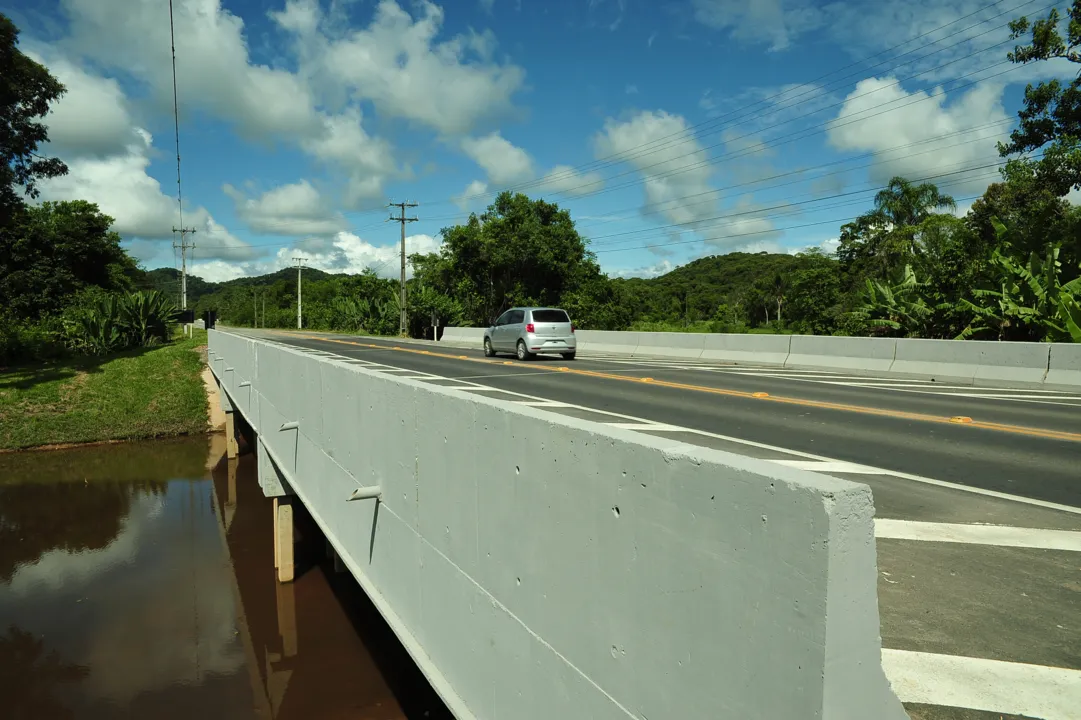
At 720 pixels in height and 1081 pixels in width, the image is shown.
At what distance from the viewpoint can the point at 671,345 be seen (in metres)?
24.5

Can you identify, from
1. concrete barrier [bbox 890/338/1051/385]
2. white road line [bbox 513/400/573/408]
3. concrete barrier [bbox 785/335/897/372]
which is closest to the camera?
white road line [bbox 513/400/573/408]

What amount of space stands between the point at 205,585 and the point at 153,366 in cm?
1939

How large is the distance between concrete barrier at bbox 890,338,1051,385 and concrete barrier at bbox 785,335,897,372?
1.05ft

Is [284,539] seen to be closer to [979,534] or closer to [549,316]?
[979,534]

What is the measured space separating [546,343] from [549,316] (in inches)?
35.2

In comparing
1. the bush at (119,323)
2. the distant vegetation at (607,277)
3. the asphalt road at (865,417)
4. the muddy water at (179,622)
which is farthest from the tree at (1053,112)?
the bush at (119,323)

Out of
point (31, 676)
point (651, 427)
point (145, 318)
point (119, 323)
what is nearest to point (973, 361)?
point (651, 427)

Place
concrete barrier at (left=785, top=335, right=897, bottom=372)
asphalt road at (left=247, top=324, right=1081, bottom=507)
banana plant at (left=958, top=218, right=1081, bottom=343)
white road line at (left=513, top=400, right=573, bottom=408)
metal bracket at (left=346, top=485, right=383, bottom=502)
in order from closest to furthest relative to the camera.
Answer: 1. metal bracket at (left=346, top=485, right=383, bottom=502)
2. asphalt road at (left=247, top=324, right=1081, bottom=507)
3. white road line at (left=513, top=400, right=573, bottom=408)
4. banana plant at (left=958, top=218, right=1081, bottom=343)
5. concrete barrier at (left=785, top=335, right=897, bottom=372)

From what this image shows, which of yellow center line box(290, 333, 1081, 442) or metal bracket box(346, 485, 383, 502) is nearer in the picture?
metal bracket box(346, 485, 383, 502)

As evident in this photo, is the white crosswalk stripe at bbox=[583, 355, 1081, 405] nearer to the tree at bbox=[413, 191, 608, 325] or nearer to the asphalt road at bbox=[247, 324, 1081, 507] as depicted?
the asphalt road at bbox=[247, 324, 1081, 507]

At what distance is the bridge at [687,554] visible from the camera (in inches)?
69.5

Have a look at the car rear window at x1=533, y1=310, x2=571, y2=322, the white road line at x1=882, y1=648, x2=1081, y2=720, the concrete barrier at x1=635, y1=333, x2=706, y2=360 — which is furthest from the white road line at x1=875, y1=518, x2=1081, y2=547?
the concrete barrier at x1=635, y1=333, x2=706, y2=360

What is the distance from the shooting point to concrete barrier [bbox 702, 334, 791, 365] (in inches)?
800

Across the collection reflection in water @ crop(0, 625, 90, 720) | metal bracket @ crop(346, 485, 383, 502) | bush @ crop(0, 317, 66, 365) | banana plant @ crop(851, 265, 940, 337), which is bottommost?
reflection in water @ crop(0, 625, 90, 720)
